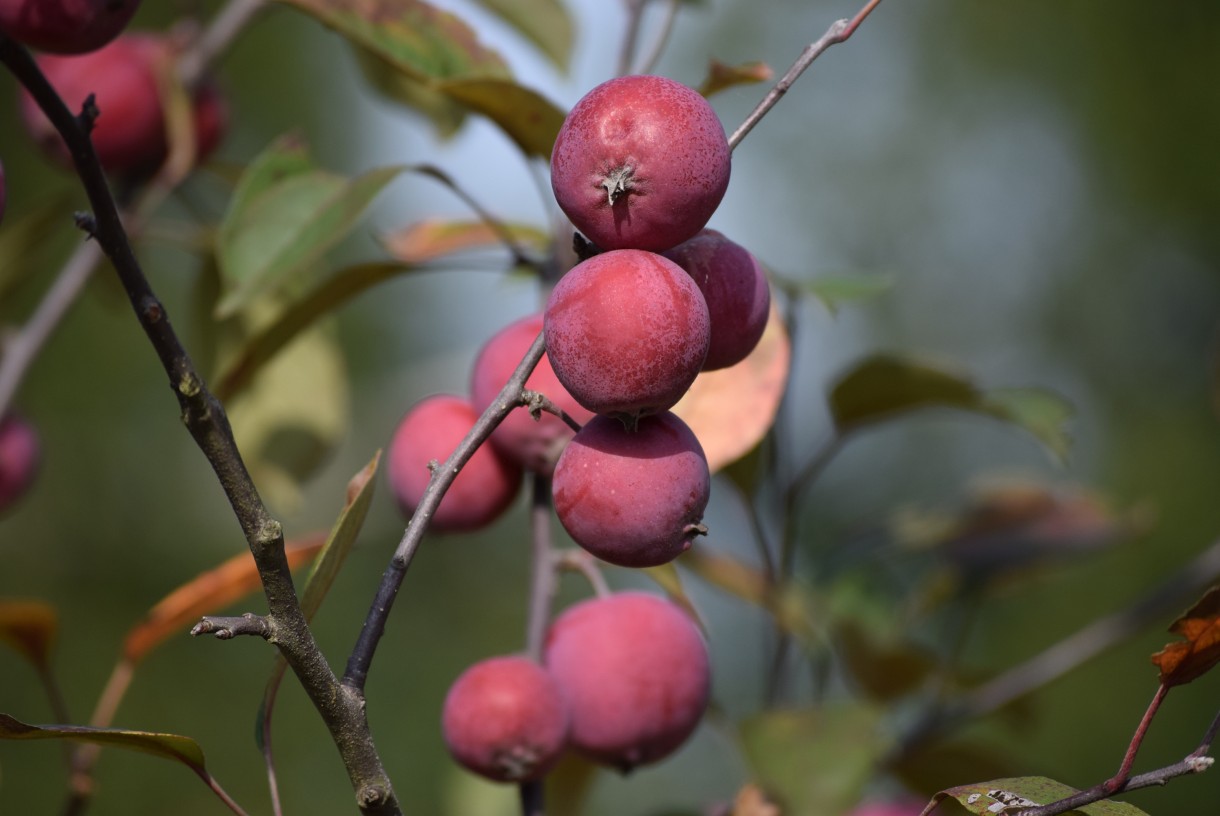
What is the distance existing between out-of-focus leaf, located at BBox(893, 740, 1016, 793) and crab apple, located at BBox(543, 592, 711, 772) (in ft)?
1.30

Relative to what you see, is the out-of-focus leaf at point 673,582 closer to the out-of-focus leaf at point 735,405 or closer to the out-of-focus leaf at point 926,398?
the out-of-focus leaf at point 735,405

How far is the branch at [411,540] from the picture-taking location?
0.38 metres

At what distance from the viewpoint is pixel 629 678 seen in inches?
23.4

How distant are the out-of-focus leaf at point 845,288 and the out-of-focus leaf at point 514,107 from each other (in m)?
0.20

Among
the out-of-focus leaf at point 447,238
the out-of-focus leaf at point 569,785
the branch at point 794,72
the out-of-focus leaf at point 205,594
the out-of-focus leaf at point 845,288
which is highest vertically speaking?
the out-of-focus leaf at point 447,238

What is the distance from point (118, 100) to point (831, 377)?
0.60 metres

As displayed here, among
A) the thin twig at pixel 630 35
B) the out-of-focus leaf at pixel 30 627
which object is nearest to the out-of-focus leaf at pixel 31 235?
the out-of-focus leaf at pixel 30 627

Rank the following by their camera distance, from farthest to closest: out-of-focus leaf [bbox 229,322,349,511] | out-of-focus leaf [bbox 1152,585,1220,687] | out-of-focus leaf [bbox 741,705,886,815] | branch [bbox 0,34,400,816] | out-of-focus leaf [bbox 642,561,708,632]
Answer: out-of-focus leaf [bbox 229,322,349,511] → out-of-focus leaf [bbox 741,705,886,815] → out-of-focus leaf [bbox 642,561,708,632] → out-of-focus leaf [bbox 1152,585,1220,687] → branch [bbox 0,34,400,816]

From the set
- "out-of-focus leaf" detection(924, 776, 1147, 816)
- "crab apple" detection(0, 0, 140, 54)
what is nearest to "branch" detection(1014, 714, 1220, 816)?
"out-of-focus leaf" detection(924, 776, 1147, 816)

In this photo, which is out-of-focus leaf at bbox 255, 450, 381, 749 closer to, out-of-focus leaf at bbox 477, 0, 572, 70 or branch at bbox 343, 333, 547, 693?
branch at bbox 343, 333, 547, 693

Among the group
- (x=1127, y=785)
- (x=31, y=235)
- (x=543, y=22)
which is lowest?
(x=1127, y=785)

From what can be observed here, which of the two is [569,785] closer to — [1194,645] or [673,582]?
[673,582]

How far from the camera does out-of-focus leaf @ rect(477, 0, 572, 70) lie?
3.28 ft

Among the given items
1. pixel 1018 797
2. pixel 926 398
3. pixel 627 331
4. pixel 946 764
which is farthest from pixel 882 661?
pixel 627 331
